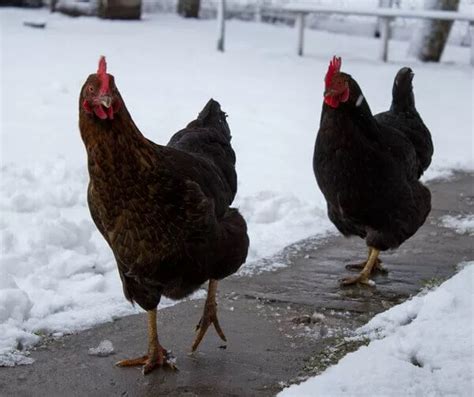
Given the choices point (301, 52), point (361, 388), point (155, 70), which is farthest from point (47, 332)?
point (301, 52)

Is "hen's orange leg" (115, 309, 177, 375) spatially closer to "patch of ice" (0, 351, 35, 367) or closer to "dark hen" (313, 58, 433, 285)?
"patch of ice" (0, 351, 35, 367)

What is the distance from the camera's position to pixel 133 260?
4.18 metres

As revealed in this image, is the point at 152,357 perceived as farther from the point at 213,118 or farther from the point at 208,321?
the point at 213,118

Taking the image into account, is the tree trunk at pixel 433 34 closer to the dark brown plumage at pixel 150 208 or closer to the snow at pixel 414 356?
the snow at pixel 414 356

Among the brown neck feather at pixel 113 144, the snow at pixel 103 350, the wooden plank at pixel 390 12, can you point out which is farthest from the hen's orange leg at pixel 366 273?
the wooden plank at pixel 390 12

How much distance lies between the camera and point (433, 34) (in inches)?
634

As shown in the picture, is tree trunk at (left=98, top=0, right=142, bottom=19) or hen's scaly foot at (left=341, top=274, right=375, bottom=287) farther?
tree trunk at (left=98, top=0, right=142, bottom=19)

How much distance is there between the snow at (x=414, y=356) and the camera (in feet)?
12.9

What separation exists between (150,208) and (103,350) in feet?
3.27

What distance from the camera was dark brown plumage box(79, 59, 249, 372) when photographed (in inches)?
155

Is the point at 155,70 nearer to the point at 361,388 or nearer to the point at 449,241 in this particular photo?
the point at 449,241

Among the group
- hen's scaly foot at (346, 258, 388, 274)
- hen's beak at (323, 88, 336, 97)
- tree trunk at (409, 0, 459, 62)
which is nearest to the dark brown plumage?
hen's beak at (323, 88, 336, 97)

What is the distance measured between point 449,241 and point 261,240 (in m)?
1.54

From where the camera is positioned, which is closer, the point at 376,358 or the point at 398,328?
the point at 376,358
